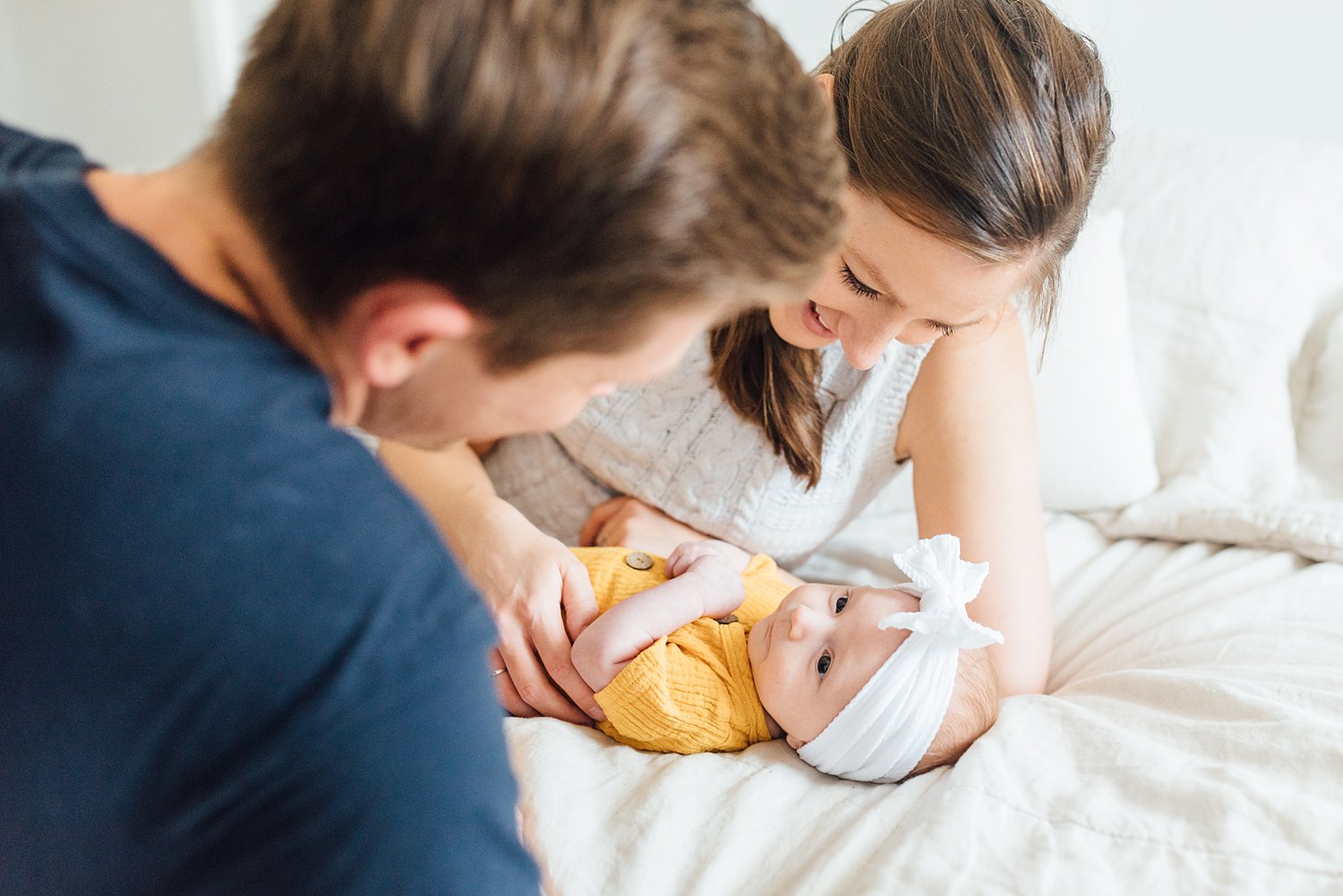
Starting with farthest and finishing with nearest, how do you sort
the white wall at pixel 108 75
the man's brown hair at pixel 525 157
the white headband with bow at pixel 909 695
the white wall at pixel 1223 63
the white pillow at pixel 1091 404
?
the white wall at pixel 108 75 < the white wall at pixel 1223 63 < the white pillow at pixel 1091 404 < the white headband with bow at pixel 909 695 < the man's brown hair at pixel 525 157

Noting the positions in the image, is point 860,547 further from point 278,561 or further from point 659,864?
point 278,561

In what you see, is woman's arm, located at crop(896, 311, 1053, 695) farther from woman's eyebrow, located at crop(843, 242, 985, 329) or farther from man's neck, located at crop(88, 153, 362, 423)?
man's neck, located at crop(88, 153, 362, 423)

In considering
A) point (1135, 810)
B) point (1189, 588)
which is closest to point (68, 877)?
point (1135, 810)

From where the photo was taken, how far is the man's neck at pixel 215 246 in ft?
1.79

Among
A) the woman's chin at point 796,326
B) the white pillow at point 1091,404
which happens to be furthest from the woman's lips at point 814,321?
the white pillow at point 1091,404

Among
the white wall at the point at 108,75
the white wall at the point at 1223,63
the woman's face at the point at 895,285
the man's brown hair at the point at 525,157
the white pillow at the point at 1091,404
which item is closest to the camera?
the man's brown hair at the point at 525,157

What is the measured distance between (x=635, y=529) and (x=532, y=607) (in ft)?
0.80

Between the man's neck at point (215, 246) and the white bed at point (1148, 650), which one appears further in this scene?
the white bed at point (1148, 650)

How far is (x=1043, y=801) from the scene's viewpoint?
990mm

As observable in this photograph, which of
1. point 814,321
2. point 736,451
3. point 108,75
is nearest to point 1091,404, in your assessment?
point 736,451

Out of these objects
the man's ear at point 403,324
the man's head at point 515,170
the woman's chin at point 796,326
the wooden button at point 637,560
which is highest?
the man's head at point 515,170

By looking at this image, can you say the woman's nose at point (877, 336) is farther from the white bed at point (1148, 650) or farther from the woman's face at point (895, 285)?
the white bed at point (1148, 650)

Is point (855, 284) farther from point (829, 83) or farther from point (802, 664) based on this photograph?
point (802, 664)

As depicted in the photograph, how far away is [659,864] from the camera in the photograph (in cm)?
93
